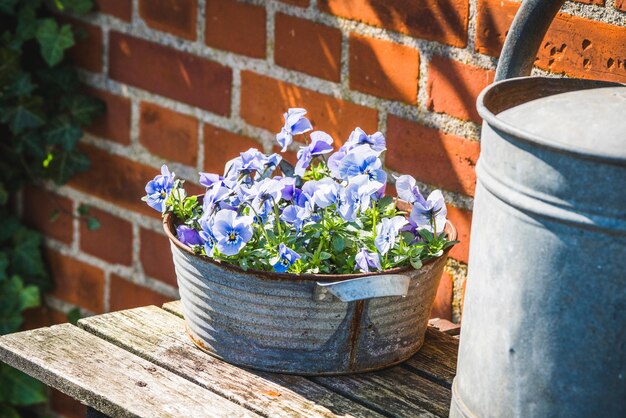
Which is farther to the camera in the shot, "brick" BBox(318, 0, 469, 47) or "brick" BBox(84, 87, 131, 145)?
"brick" BBox(84, 87, 131, 145)

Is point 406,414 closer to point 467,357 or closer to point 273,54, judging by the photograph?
point 467,357

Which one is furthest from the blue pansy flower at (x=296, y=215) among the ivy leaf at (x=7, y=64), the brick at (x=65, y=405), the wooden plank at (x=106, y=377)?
the brick at (x=65, y=405)

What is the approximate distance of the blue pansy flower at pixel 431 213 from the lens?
128 cm

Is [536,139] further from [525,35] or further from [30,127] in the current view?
[30,127]

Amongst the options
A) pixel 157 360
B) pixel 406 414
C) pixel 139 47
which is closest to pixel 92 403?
pixel 157 360

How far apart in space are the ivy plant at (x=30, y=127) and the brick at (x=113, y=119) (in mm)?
19

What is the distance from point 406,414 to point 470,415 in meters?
0.12

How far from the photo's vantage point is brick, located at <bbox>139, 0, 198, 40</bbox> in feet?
5.91

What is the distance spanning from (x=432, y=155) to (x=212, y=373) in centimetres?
48

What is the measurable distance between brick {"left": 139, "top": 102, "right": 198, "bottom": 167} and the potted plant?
540 millimetres

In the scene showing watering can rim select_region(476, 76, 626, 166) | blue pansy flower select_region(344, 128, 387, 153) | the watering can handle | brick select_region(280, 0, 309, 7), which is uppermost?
the watering can handle

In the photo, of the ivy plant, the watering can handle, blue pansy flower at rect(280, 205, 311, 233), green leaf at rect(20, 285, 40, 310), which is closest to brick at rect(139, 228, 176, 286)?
the ivy plant

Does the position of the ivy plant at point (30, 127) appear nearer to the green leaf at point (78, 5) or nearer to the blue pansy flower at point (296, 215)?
the green leaf at point (78, 5)

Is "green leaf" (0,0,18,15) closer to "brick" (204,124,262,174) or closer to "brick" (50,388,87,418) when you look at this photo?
"brick" (204,124,262,174)
